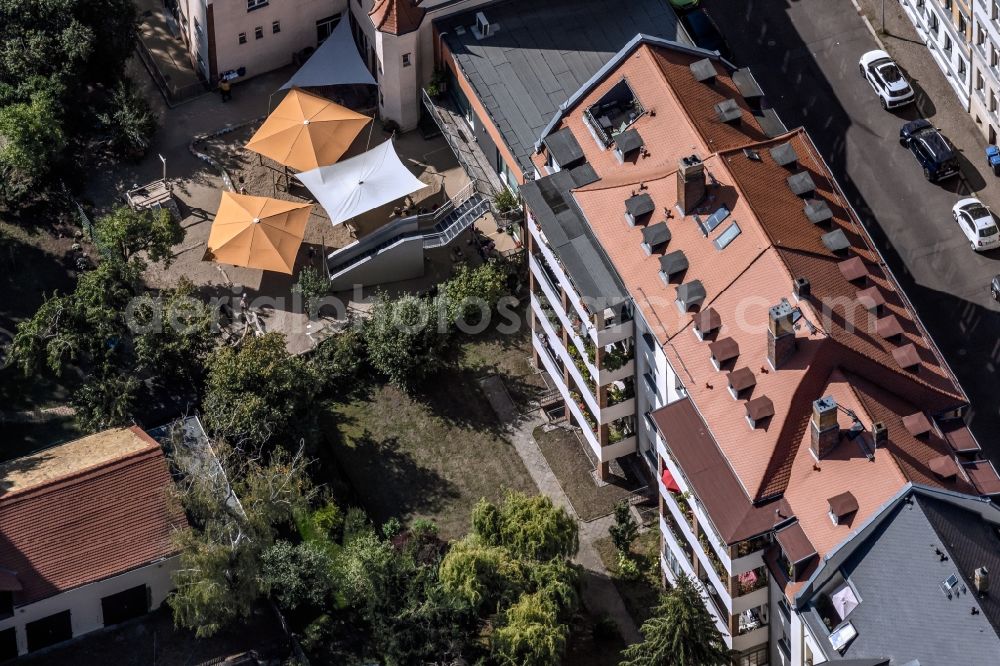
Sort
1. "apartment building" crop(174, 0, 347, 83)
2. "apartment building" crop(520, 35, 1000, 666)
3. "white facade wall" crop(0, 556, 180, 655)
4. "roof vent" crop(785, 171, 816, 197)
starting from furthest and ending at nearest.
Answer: "apartment building" crop(174, 0, 347, 83) → "roof vent" crop(785, 171, 816, 197) → "white facade wall" crop(0, 556, 180, 655) → "apartment building" crop(520, 35, 1000, 666)

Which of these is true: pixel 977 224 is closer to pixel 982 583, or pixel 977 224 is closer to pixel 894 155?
pixel 894 155

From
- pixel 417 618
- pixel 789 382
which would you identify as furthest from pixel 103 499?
pixel 789 382

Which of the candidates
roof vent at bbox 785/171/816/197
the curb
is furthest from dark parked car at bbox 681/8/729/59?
roof vent at bbox 785/171/816/197

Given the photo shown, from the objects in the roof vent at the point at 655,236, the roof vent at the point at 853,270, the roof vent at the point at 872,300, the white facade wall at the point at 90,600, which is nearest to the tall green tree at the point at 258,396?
the white facade wall at the point at 90,600

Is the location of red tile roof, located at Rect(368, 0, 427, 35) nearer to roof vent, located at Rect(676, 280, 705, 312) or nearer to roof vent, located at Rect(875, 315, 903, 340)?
roof vent, located at Rect(676, 280, 705, 312)

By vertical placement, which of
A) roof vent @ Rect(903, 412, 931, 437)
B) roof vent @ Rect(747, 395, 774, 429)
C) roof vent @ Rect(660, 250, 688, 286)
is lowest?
roof vent @ Rect(747, 395, 774, 429)

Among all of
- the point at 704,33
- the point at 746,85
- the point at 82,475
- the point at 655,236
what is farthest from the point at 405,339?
the point at 704,33

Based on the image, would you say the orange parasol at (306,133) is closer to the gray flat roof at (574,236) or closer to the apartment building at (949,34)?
the gray flat roof at (574,236)
